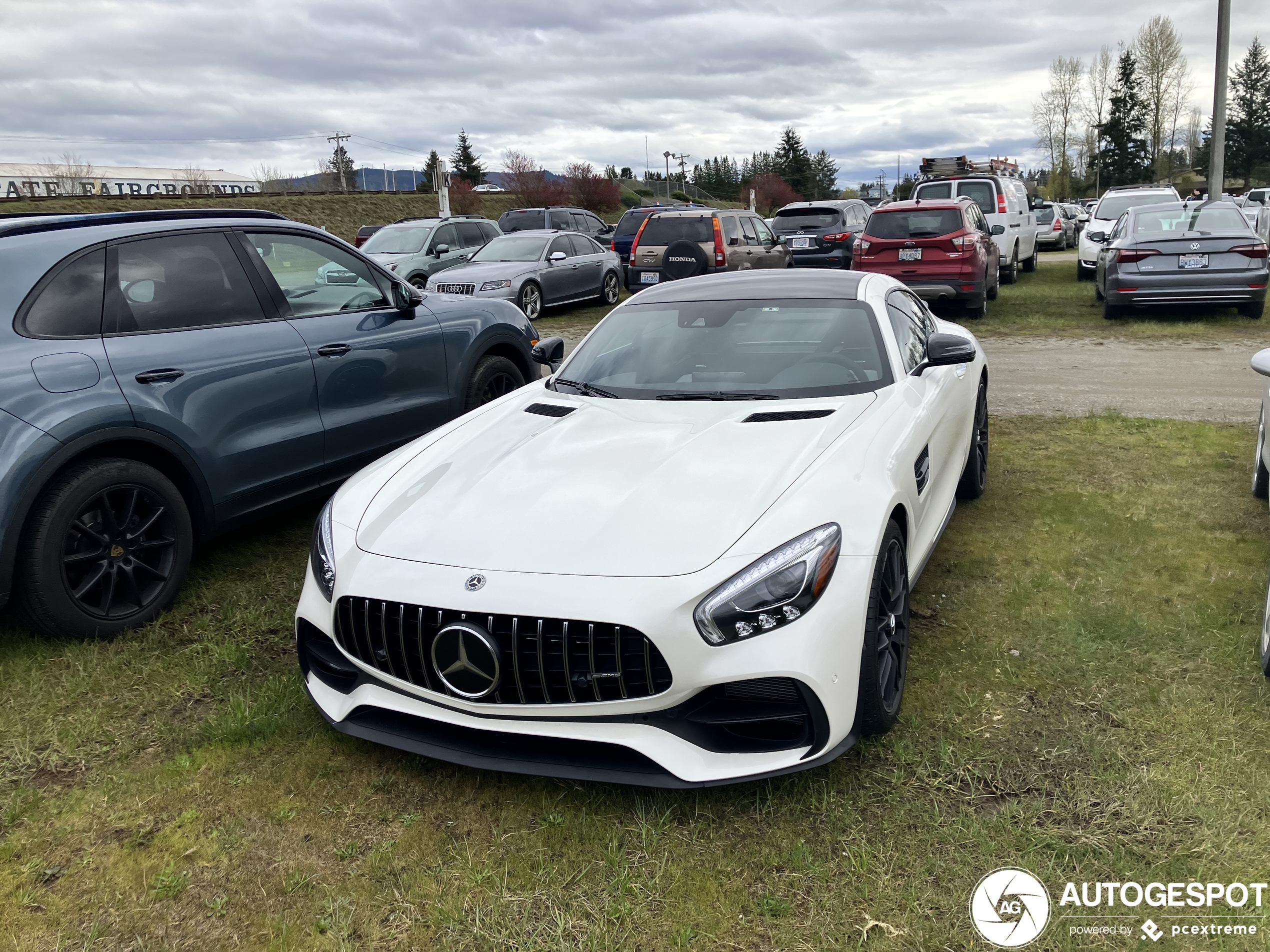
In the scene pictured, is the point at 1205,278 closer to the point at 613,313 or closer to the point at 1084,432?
the point at 1084,432

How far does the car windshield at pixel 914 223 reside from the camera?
12.8 m

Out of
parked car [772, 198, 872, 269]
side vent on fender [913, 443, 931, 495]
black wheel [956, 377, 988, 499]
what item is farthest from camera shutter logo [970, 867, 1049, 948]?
parked car [772, 198, 872, 269]

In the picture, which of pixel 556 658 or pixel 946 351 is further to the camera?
pixel 946 351

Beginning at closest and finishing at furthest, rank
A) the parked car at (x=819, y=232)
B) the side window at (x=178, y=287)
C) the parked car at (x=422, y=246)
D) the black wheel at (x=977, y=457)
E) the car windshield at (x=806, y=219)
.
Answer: the side window at (x=178, y=287) → the black wheel at (x=977, y=457) → the parked car at (x=422, y=246) → the parked car at (x=819, y=232) → the car windshield at (x=806, y=219)

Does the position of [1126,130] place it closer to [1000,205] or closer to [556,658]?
[1000,205]

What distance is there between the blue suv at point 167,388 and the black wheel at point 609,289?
37.7 ft

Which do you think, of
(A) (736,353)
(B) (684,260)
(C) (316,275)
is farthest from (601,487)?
(B) (684,260)

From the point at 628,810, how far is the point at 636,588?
0.73 metres

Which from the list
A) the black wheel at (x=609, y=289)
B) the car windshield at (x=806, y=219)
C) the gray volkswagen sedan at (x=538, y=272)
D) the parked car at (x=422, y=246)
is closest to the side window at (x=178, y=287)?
the gray volkswagen sedan at (x=538, y=272)

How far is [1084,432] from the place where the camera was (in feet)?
23.8

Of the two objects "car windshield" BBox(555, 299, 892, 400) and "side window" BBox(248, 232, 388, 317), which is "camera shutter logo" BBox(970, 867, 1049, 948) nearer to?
"car windshield" BBox(555, 299, 892, 400)

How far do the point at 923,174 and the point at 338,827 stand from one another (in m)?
27.4

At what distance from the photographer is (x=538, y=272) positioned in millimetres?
14914

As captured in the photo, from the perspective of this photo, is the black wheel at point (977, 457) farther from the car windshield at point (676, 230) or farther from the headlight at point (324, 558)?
the car windshield at point (676, 230)
